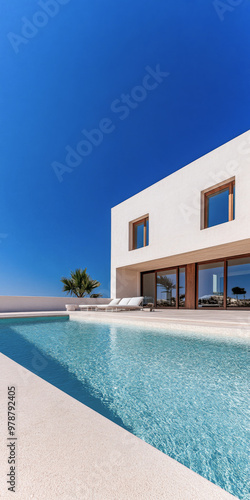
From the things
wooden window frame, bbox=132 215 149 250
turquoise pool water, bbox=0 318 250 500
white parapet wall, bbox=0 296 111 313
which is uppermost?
wooden window frame, bbox=132 215 149 250

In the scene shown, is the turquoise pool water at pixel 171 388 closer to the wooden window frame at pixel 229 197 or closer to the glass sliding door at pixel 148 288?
the wooden window frame at pixel 229 197

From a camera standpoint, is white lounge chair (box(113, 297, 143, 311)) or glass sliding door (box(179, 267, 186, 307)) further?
glass sliding door (box(179, 267, 186, 307))

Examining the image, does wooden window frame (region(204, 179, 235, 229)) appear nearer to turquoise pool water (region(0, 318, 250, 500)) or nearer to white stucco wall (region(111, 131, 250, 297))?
white stucco wall (region(111, 131, 250, 297))

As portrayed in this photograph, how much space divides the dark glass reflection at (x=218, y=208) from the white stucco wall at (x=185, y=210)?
0.50 m

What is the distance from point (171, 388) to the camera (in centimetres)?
277

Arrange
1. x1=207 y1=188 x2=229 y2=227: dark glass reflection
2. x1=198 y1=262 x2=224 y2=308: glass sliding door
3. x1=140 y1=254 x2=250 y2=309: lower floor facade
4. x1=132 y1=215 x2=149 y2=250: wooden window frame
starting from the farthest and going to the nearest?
x1=132 y1=215 x2=149 y2=250: wooden window frame → x1=198 y1=262 x2=224 y2=308: glass sliding door → x1=140 y1=254 x2=250 y2=309: lower floor facade → x1=207 y1=188 x2=229 y2=227: dark glass reflection

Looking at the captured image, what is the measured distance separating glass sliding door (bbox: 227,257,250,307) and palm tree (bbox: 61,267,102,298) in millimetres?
11359

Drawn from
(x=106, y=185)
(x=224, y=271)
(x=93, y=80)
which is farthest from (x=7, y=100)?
(x=224, y=271)

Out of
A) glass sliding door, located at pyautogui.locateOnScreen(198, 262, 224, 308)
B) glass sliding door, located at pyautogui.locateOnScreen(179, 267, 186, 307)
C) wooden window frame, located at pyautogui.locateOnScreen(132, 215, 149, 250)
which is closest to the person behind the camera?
glass sliding door, located at pyautogui.locateOnScreen(198, 262, 224, 308)

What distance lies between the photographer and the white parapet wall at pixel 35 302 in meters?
13.8

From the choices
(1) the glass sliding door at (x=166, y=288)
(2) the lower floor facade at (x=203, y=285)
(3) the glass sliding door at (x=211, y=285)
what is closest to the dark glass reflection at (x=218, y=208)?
A: (2) the lower floor facade at (x=203, y=285)

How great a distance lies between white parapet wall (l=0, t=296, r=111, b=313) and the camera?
13.8 metres

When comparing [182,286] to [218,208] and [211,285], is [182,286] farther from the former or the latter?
[218,208]

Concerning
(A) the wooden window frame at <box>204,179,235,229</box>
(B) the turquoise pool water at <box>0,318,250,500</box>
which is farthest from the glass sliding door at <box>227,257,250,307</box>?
(B) the turquoise pool water at <box>0,318,250,500</box>
